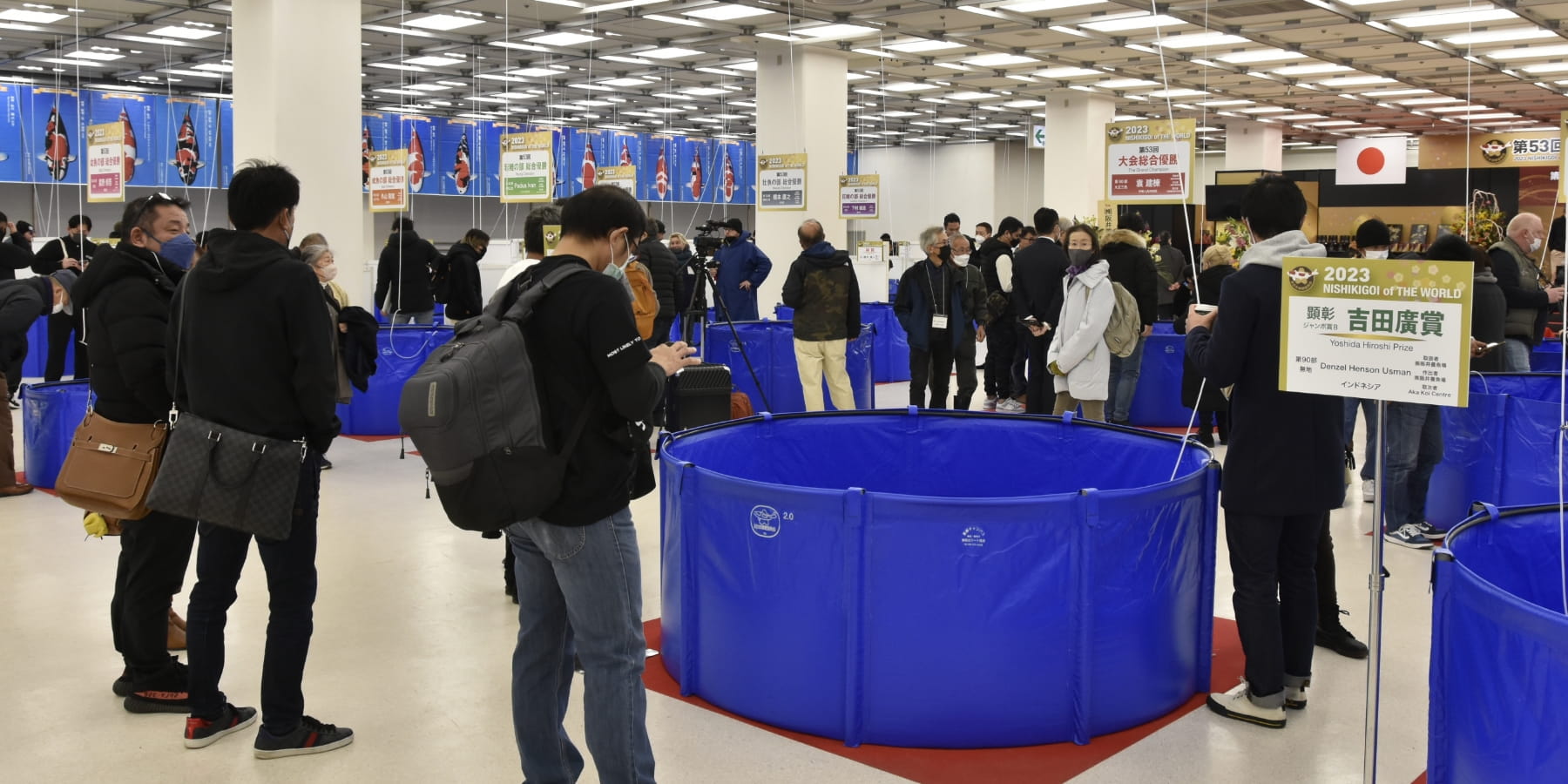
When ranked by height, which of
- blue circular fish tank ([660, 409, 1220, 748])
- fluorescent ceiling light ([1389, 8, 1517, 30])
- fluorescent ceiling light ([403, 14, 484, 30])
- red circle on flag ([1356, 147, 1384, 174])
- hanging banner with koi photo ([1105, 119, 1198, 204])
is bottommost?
blue circular fish tank ([660, 409, 1220, 748])

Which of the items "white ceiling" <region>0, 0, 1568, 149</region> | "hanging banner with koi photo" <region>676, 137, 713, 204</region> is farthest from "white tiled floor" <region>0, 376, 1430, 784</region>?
"hanging banner with koi photo" <region>676, 137, 713, 204</region>

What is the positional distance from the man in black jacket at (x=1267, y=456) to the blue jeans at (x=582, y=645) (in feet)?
6.12

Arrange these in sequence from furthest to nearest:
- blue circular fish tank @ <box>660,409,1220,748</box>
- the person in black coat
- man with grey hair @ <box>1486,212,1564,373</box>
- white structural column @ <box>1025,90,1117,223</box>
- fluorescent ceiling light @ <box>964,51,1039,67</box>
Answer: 1. white structural column @ <box>1025,90,1117,223</box>
2. fluorescent ceiling light @ <box>964,51,1039,67</box>
3. the person in black coat
4. man with grey hair @ <box>1486,212,1564,373</box>
5. blue circular fish tank @ <box>660,409,1220,748</box>

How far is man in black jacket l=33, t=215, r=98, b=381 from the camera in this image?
29.3 feet

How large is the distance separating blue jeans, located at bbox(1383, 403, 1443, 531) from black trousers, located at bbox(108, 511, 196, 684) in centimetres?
508

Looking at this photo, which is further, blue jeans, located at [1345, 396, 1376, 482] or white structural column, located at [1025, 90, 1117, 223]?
white structural column, located at [1025, 90, 1117, 223]

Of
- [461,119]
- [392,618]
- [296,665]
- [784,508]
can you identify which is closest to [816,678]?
[784,508]

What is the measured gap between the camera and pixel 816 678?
3.53 metres

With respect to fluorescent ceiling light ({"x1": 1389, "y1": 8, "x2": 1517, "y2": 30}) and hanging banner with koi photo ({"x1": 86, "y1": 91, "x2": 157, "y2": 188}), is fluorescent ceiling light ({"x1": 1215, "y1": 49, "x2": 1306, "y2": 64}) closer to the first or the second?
fluorescent ceiling light ({"x1": 1389, "y1": 8, "x2": 1517, "y2": 30})

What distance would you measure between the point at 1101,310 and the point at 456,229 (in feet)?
60.5

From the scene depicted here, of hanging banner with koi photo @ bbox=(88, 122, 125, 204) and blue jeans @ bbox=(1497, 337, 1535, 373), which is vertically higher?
hanging banner with koi photo @ bbox=(88, 122, 125, 204)

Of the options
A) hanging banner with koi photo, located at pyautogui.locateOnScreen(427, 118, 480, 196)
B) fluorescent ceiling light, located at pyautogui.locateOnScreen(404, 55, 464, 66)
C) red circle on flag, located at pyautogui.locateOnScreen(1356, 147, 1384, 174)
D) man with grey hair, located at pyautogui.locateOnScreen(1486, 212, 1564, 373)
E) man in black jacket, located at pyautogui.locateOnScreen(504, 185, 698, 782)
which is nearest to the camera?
man in black jacket, located at pyautogui.locateOnScreen(504, 185, 698, 782)

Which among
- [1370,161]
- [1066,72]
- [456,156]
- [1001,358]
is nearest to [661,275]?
[1001,358]

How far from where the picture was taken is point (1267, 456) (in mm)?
3535
